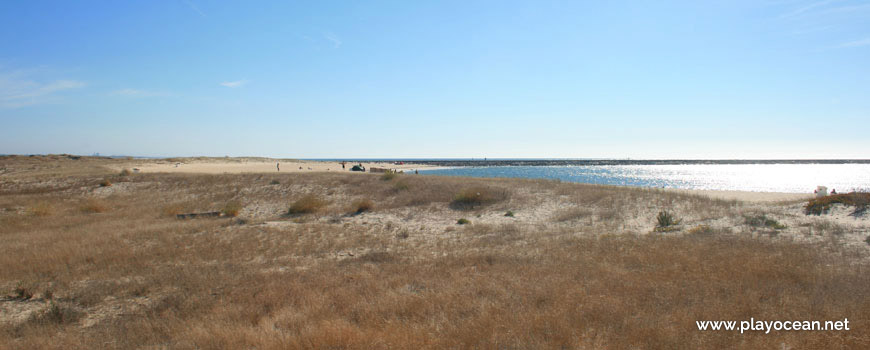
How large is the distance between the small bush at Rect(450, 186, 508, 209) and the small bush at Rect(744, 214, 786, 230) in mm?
11260

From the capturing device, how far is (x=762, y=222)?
13.4 metres

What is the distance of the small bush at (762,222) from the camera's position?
1267 cm

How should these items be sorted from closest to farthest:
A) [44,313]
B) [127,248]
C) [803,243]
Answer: [44,313] < [803,243] < [127,248]

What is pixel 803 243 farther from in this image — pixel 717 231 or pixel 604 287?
pixel 604 287

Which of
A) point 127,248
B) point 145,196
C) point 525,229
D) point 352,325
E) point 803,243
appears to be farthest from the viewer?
point 145,196

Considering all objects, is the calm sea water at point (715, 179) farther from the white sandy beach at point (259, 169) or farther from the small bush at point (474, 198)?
the small bush at point (474, 198)

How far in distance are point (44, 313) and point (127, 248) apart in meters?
5.50

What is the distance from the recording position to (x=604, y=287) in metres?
7.09

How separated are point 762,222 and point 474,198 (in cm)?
1243

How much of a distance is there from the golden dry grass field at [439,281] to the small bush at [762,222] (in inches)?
4.0

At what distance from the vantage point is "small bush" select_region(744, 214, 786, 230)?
41.6 ft

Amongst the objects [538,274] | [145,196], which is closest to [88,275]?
[538,274]

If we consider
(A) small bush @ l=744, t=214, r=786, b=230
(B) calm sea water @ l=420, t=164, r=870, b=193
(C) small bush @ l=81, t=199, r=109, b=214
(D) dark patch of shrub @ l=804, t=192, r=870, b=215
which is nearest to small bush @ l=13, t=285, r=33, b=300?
(C) small bush @ l=81, t=199, r=109, b=214

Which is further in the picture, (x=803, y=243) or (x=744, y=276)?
(x=803, y=243)
